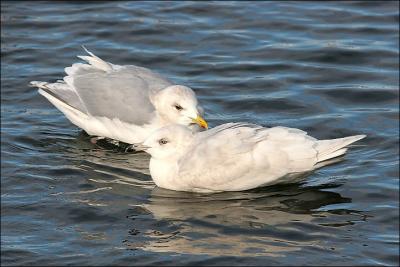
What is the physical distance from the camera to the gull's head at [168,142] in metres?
11.2

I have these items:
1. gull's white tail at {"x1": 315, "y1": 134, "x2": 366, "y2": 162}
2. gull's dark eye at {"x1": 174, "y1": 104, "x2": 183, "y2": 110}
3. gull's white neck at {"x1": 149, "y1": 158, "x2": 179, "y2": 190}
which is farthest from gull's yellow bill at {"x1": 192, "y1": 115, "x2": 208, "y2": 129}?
gull's white tail at {"x1": 315, "y1": 134, "x2": 366, "y2": 162}

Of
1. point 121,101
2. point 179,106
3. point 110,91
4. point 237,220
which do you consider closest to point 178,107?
point 179,106

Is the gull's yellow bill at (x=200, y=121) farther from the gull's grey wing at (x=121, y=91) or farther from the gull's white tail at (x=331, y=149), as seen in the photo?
the gull's white tail at (x=331, y=149)

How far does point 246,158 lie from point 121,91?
2.22m

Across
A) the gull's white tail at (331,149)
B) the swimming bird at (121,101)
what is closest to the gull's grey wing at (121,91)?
the swimming bird at (121,101)

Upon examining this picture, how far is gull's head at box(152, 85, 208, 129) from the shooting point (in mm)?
12023

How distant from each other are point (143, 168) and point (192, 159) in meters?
1.17

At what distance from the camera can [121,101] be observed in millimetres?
12555

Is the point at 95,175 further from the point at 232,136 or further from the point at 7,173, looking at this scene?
the point at 232,136

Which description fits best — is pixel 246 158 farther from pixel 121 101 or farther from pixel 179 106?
pixel 121 101

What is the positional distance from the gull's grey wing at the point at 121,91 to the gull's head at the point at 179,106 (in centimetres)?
21

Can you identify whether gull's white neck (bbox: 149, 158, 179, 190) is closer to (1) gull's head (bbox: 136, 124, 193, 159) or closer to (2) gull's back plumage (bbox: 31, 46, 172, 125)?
(1) gull's head (bbox: 136, 124, 193, 159)

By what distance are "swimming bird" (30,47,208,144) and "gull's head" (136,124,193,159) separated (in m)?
0.69

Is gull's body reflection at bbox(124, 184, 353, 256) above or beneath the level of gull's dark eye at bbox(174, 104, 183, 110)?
beneath
